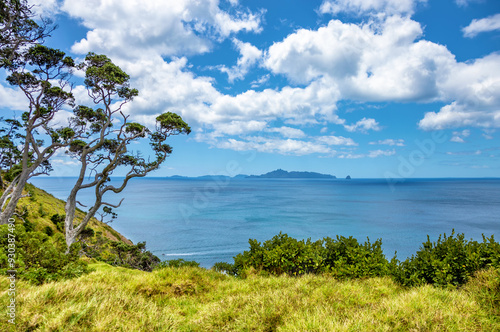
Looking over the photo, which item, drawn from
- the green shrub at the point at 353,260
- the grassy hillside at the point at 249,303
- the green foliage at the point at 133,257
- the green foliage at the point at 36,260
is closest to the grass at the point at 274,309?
the grassy hillside at the point at 249,303

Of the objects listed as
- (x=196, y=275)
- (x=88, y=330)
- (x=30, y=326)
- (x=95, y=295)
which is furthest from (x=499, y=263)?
(x=30, y=326)

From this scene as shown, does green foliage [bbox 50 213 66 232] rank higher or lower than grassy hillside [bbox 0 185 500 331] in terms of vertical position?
lower

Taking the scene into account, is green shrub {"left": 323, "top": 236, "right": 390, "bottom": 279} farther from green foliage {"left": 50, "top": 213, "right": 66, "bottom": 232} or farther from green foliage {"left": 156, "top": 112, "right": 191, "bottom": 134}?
green foliage {"left": 50, "top": 213, "right": 66, "bottom": 232}

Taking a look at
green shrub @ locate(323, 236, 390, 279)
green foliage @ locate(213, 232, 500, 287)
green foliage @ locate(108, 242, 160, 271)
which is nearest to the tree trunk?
green foliage @ locate(108, 242, 160, 271)

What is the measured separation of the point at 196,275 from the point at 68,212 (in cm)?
1519

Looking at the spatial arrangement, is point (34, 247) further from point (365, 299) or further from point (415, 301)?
point (415, 301)

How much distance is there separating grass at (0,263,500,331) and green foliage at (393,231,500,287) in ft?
1.42

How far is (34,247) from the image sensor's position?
24.3 feet

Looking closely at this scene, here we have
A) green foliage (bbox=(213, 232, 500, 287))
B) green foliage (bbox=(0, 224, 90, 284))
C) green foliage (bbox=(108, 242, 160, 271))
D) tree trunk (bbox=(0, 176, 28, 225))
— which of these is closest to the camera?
green foliage (bbox=(213, 232, 500, 287))

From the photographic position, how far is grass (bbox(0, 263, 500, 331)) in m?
4.15

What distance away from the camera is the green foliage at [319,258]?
25.1 feet

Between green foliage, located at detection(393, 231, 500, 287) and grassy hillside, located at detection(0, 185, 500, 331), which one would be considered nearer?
grassy hillside, located at detection(0, 185, 500, 331)

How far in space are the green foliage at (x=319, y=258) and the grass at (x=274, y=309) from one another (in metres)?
0.85

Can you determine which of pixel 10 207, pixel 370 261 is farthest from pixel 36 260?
pixel 10 207
